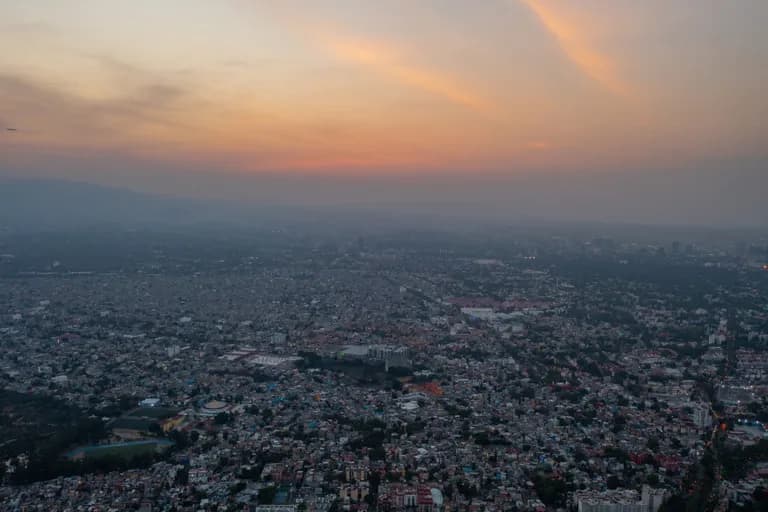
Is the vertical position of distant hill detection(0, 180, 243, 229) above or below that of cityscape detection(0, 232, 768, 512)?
above

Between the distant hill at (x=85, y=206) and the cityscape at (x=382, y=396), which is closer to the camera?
the cityscape at (x=382, y=396)

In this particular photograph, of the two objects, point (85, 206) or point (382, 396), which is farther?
point (85, 206)

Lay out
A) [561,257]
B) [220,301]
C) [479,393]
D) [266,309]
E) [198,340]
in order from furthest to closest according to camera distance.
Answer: [561,257] < [220,301] < [266,309] < [198,340] < [479,393]

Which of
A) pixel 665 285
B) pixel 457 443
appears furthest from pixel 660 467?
pixel 665 285

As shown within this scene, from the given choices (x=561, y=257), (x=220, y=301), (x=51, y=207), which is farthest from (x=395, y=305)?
(x=51, y=207)

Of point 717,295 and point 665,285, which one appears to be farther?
point 665,285

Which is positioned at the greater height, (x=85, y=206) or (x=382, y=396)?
(x=85, y=206)

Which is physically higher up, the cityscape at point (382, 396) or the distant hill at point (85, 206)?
the distant hill at point (85, 206)

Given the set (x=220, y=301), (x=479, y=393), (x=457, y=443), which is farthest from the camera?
(x=220, y=301)

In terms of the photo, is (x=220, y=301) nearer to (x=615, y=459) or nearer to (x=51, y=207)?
(x=615, y=459)

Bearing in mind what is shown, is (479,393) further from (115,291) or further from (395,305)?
(115,291)

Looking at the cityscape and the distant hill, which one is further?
the distant hill
